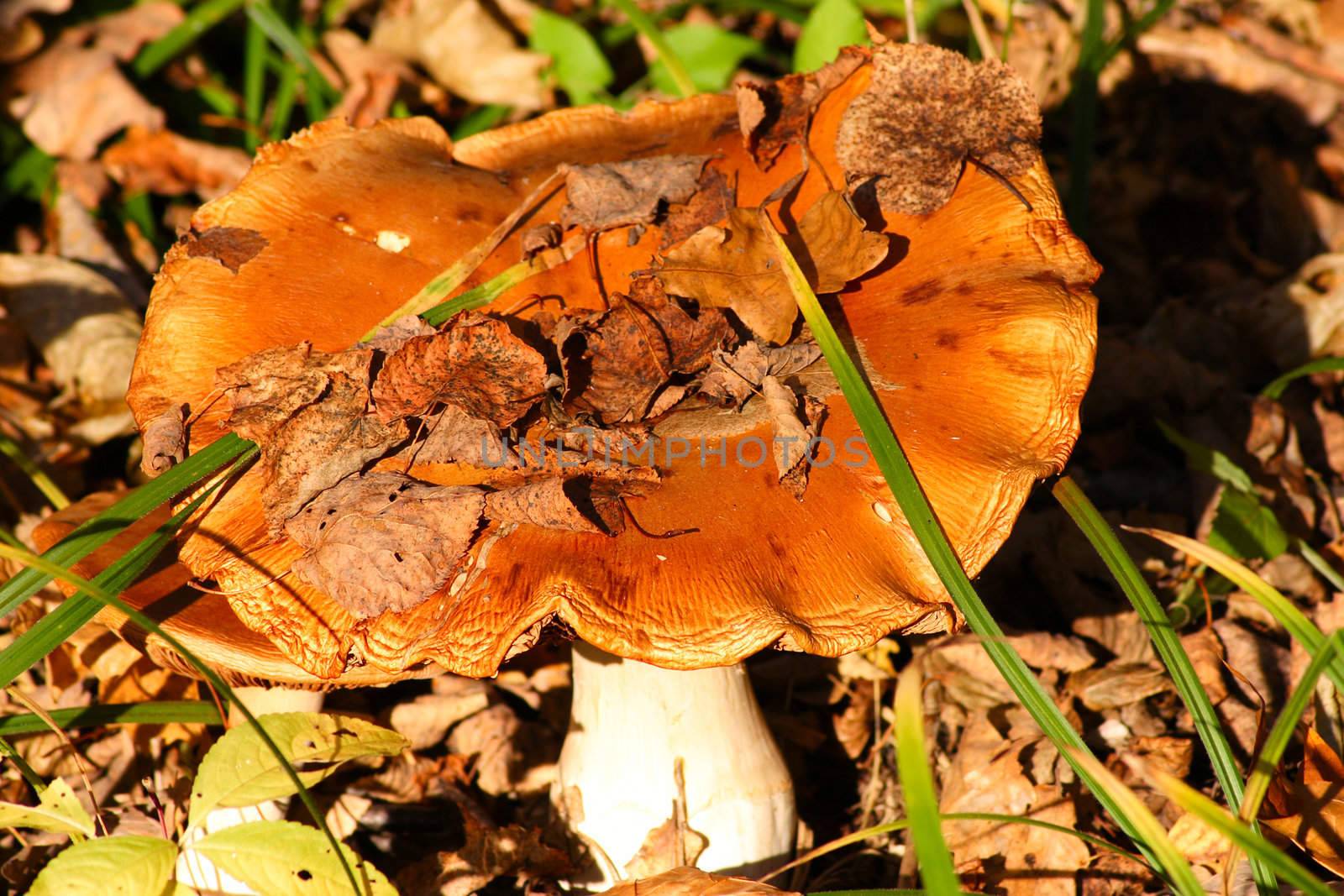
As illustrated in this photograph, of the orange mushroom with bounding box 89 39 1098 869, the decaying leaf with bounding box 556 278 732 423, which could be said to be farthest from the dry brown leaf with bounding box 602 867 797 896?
the decaying leaf with bounding box 556 278 732 423

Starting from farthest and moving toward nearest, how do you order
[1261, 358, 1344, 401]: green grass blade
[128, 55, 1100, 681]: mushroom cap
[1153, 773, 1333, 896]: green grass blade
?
1. [1261, 358, 1344, 401]: green grass blade
2. [128, 55, 1100, 681]: mushroom cap
3. [1153, 773, 1333, 896]: green grass blade

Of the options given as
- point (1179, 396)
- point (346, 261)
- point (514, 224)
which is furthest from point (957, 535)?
point (1179, 396)

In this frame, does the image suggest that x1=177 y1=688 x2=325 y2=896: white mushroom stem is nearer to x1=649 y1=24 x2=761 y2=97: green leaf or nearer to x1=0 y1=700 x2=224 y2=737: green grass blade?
x1=0 y1=700 x2=224 y2=737: green grass blade

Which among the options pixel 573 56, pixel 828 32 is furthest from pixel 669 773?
pixel 573 56

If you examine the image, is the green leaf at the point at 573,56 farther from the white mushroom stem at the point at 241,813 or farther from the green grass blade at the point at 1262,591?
the green grass blade at the point at 1262,591

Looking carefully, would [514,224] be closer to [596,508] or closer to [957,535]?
[596,508]

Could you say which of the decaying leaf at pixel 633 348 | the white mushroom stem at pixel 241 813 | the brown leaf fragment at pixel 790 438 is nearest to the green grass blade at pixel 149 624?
the white mushroom stem at pixel 241 813

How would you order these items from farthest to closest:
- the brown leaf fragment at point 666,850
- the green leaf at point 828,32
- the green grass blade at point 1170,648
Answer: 1. the green leaf at point 828,32
2. the brown leaf fragment at point 666,850
3. the green grass blade at point 1170,648
